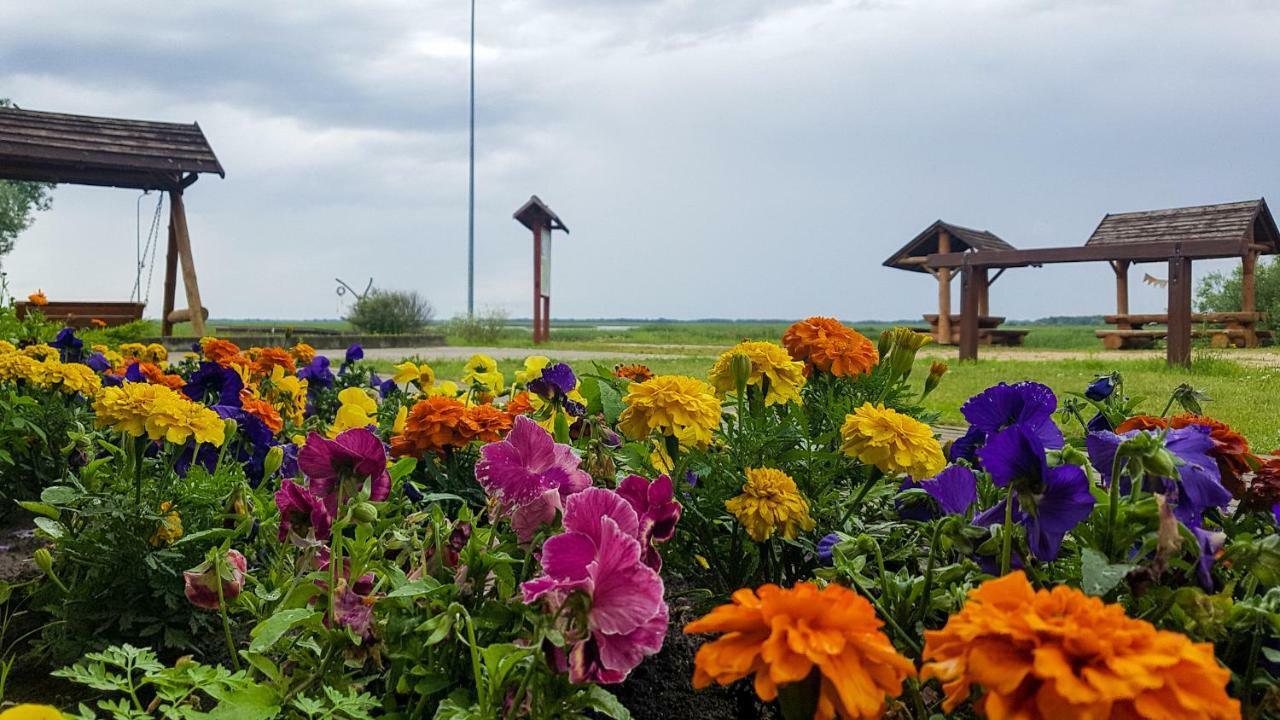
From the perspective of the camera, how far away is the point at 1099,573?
92 centimetres

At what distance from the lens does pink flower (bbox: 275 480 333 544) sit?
1.28m

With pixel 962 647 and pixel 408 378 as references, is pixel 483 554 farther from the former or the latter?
pixel 408 378

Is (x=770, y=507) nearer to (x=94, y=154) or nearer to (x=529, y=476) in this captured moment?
(x=529, y=476)

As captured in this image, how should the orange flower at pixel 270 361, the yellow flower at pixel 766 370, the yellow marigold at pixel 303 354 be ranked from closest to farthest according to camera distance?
the yellow flower at pixel 766 370 → the orange flower at pixel 270 361 → the yellow marigold at pixel 303 354

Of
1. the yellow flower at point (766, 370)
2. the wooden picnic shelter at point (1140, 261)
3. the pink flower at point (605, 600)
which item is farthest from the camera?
the wooden picnic shelter at point (1140, 261)

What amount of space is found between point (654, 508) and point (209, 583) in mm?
737

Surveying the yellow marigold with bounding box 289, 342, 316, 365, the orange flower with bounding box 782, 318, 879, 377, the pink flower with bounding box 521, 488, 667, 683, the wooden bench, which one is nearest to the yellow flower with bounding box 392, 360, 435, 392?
the yellow marigold with bounding box 289, 342, 316, 365

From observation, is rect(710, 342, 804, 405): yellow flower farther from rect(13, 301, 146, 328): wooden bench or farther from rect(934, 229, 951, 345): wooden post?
rect(934, 229, 951, 345): wooden post

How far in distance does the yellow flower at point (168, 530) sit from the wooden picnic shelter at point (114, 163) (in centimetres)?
961

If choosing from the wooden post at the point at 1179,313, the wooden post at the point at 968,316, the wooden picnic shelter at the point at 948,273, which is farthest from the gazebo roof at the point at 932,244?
the wooden post at the point at 1179,313

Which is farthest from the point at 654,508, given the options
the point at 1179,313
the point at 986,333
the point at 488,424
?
the point at 986,333

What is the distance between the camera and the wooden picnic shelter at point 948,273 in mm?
17906

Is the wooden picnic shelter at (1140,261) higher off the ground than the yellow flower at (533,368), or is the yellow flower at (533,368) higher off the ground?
the wooden picnic shelter at (1140,261)

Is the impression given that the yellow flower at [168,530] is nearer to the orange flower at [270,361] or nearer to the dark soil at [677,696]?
the dark soil at [677,696]
